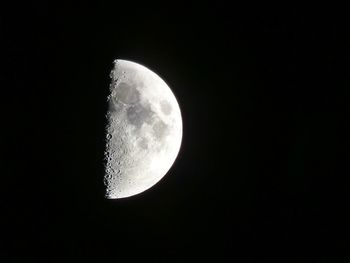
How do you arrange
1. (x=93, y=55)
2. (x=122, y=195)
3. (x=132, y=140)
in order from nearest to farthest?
1. (x=93, y=55)
2. (x=132, y=140)
3. (x=122, y=195)

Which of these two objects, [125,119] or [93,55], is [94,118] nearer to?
[125,119]

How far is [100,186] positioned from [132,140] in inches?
25.7

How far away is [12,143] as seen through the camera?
3.67 metres

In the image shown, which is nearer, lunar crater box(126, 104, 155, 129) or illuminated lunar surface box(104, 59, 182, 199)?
illuminated lunar surface box(104, 59, 182, 199)

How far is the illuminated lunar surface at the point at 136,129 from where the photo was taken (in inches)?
161

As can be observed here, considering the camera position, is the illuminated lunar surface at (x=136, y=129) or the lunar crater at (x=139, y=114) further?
the lunar crater at (x=139, y=114)

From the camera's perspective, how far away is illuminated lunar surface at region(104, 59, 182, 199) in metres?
4.09

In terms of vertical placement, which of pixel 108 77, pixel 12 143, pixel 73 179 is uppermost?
pixel 108 77

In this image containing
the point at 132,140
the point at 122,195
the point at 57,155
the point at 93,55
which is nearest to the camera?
the point at 57,155

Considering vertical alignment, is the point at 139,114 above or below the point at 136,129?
above

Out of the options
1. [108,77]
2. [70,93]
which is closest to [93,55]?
[108,77]

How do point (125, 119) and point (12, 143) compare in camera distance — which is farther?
point (125, 119)

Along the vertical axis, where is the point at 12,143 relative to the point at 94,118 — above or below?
below

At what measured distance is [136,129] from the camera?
4289mm
